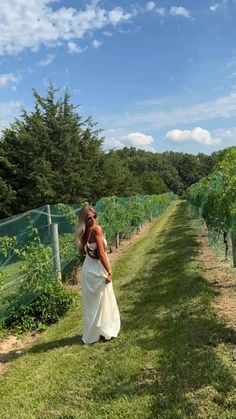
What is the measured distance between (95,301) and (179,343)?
1.08m

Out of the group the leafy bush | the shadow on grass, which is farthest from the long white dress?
the leafy bush

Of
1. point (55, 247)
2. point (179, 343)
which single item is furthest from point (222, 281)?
point (179, 343)

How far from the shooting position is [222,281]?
751 centimetres

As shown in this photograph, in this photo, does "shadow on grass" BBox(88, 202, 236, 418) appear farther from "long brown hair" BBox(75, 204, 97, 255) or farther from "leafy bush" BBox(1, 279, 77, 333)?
"long brown hair" BBox(75, 204, 97, 255)

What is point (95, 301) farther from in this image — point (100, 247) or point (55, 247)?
point (55, 247)

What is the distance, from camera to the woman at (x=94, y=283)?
5.18 metres

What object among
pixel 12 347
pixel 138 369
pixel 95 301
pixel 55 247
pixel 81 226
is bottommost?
pixel 12 347

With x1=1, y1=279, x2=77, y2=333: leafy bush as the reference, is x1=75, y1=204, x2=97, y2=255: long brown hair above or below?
above

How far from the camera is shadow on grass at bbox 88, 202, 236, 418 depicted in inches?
138

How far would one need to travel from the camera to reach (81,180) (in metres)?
27.3

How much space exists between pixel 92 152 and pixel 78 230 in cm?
2575

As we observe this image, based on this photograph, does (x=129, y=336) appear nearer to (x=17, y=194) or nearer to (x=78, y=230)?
(x=78, y=230)

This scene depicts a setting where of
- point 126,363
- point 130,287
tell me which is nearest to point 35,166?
point 130,287

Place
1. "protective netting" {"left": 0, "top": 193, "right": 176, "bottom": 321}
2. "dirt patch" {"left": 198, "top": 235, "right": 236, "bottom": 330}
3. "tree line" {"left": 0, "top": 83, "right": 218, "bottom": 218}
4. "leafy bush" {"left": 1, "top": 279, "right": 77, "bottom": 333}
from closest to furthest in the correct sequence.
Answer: "protective netting" {"left": 0, "top": 193, "right": 176, "bottom": 321} → "dirt patch" {"left": 198, "top": 235, "right": 236, "bottom": 330} → "leafy bush" {"left": 1, "top": 279, "right": 77, "bottom": 333} → "tree line" {"left": 0, "top": 83, "right": 218, "bottom": 218}
